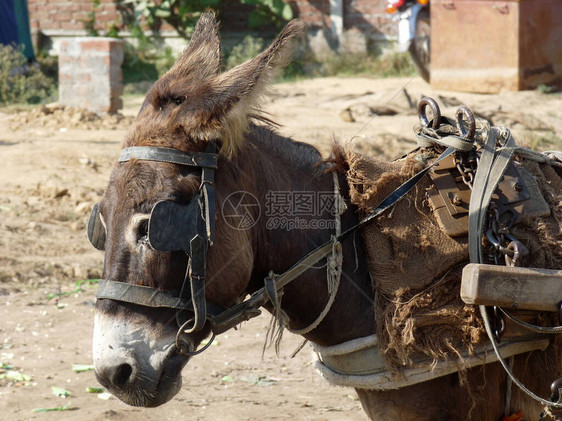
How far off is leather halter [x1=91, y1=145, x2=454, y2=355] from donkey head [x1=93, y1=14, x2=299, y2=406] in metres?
0.02

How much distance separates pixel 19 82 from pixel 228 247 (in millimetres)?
10557

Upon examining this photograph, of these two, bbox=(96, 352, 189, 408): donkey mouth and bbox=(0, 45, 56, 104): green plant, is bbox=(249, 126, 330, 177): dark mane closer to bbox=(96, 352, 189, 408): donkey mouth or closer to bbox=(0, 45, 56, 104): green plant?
bbox=(96, 352, 189, 408): donkey mouth

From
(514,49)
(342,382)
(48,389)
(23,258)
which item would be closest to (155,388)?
(342,382)

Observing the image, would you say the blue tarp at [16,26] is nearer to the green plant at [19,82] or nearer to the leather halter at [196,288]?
the green plant at [19,82]

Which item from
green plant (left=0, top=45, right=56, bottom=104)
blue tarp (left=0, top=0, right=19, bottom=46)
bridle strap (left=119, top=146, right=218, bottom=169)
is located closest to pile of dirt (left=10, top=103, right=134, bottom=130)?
green plant (left=0, top=45, right=56, bottom=104)

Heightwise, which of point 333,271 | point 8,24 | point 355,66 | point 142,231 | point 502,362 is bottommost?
point 355,66

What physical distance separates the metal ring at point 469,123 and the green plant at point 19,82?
1023 cm

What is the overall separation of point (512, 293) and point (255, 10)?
12587 mm

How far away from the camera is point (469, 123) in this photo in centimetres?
251

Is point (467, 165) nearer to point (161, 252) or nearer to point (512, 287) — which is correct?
point (512, 287)

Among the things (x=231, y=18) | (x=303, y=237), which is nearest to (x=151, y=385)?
(x=303, y=237)

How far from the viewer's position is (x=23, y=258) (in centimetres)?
624

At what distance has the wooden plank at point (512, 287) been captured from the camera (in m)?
2.24

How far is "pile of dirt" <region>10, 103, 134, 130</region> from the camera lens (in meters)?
9.55
